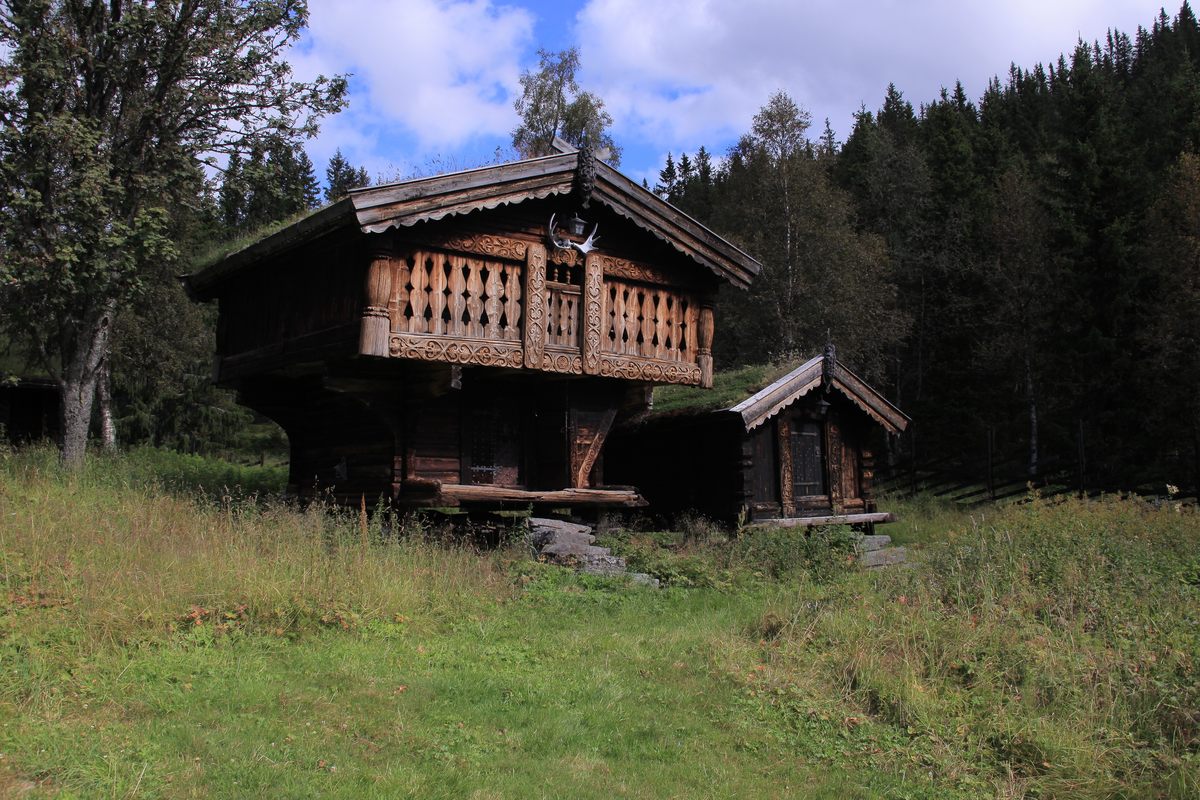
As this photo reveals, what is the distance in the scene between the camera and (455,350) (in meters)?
10.6

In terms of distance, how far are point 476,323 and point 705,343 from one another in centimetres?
392

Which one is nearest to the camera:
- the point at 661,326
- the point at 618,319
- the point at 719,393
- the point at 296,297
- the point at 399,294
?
the point at 399,294

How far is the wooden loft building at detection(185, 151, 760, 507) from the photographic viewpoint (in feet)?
34.5

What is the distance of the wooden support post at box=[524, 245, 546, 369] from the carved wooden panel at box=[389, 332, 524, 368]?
0.54 feet

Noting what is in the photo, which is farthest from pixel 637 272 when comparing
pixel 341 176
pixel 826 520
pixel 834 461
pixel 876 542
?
pixel 341 176

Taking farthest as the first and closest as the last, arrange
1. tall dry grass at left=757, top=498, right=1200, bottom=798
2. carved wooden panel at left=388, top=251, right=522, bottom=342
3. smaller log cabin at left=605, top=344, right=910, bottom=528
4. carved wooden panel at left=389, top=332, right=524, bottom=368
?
smaller log cabin at left=605, top=344, right=910, bottom=528 → carved wooden panel at left=388, top=251, right=522, bottom=342 → carved wooden panel at left=389, top=332, right=524, bottom=368 → tall dry grass at left=757, top=498, right=1200, bottom=798

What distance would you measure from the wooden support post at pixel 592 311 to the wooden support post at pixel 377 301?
9.27 feet

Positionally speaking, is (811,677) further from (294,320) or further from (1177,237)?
(1177,237)

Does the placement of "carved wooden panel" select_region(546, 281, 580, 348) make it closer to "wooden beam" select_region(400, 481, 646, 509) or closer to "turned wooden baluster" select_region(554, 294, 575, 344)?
"turned wooden baluster" select_region(554, 294, 575, 344)

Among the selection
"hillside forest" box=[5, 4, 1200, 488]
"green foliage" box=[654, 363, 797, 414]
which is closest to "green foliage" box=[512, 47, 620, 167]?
"hillside forest" box=[5, 4, 1200, 488]

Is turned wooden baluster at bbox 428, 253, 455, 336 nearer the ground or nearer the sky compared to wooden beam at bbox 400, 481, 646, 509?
nearer the sky

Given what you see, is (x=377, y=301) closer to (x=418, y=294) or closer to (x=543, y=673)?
(x=418, y=294)

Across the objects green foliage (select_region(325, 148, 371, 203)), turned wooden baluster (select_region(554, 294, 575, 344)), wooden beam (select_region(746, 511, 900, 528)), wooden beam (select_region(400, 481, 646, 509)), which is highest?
green foliage (select_region(325, 148, 371, 203))

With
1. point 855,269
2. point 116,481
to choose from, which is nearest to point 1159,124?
point 855,269
